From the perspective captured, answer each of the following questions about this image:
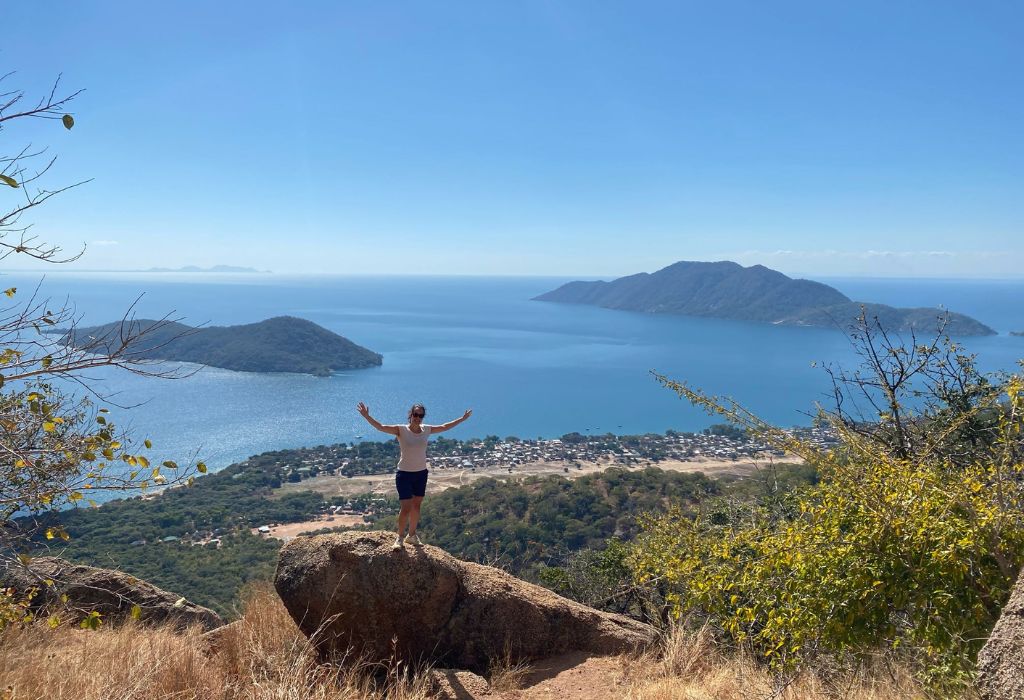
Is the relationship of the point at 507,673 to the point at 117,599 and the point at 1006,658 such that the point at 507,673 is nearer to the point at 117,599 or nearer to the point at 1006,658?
the point at 1006,658

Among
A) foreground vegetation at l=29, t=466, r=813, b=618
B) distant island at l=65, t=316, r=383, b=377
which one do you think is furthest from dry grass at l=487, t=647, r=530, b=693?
distant island at l=65, t=316, r=383, b=377

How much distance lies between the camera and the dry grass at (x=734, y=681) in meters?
4.13

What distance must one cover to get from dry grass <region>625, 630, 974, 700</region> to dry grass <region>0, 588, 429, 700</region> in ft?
6.46

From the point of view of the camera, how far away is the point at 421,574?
602cm

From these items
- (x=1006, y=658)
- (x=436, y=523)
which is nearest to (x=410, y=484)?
(x=1006, y=658)

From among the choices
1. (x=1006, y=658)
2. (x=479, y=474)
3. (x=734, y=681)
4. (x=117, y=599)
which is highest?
(x=1006, y=658)

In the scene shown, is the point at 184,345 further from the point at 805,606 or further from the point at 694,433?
the point at 805,606

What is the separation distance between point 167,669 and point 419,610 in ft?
7.73

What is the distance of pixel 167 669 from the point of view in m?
4.18

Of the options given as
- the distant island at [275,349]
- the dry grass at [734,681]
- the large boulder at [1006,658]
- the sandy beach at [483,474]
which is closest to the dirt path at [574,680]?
the dry grass at [734,681]

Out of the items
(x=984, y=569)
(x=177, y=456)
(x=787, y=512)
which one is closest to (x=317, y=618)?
(x=984, y=569)

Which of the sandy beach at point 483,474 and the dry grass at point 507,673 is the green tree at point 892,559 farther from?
the sandy beach at point 483,474

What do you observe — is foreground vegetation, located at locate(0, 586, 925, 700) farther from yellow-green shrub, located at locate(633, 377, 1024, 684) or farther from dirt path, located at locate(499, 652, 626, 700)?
yellow-green shrub, located at locate(633, 377, 1024, 684)

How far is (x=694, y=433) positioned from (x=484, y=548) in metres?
48.8
